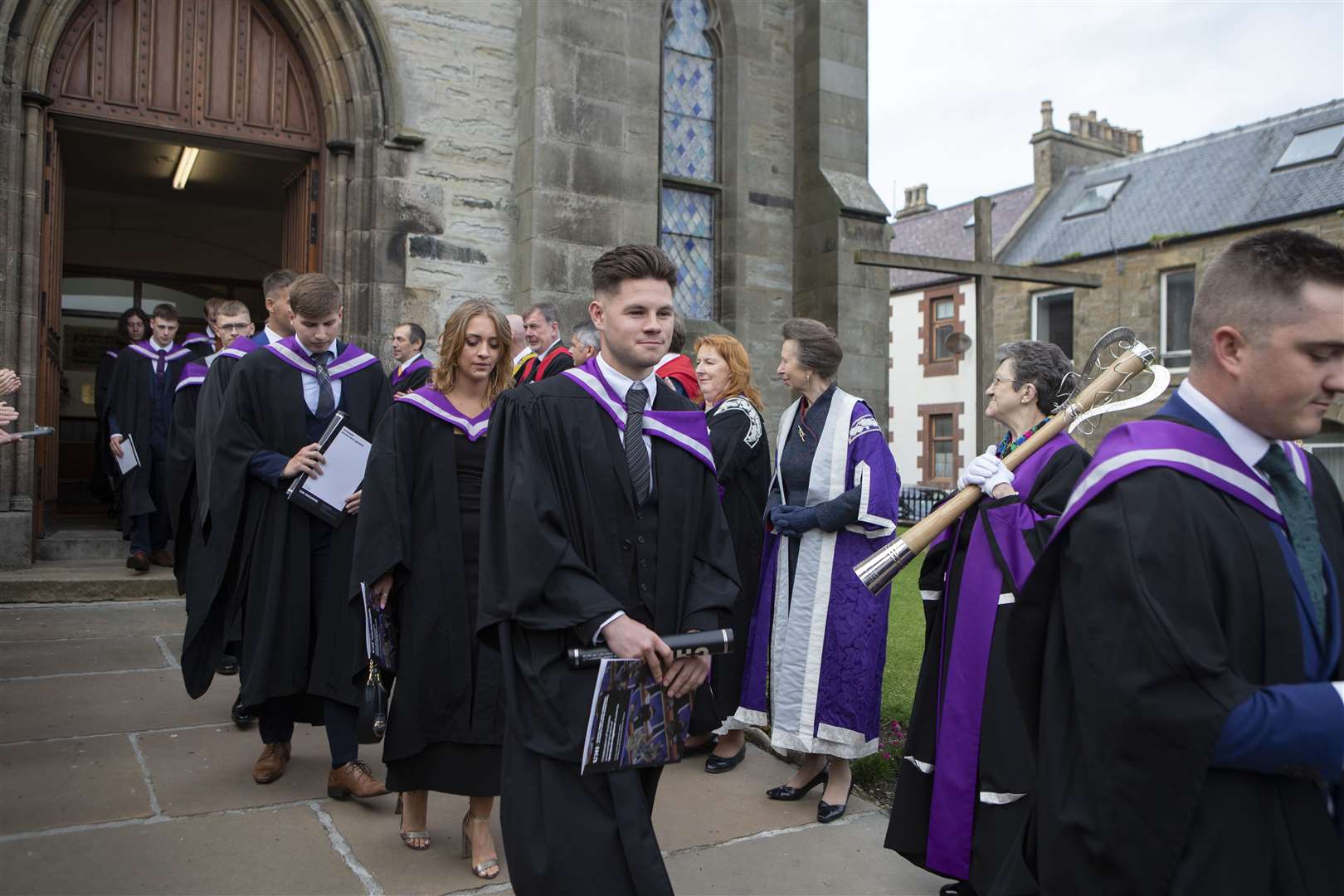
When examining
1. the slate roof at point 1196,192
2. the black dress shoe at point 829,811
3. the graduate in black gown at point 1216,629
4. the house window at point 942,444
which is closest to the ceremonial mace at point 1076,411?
the graduate in black gown at point 1216,629

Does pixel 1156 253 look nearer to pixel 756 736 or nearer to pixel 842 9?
pixel 842 9

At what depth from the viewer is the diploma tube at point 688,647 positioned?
2.56 meters

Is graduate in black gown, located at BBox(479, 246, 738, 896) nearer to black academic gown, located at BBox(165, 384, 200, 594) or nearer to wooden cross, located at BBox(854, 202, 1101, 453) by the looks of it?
black academic gown, located at BBox(165, 384, 200, 594)

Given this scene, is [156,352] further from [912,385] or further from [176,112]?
[912,385]

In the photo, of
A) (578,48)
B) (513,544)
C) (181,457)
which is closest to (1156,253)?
(578,48)

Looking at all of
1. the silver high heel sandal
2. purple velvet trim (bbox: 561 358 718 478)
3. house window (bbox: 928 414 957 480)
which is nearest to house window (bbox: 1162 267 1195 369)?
house window (bbox: 928 414 957 480)

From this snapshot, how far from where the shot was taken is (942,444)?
1323 inches

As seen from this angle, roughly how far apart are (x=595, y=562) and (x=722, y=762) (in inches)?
105

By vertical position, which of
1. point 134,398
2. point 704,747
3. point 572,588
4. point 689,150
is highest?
point 689,150

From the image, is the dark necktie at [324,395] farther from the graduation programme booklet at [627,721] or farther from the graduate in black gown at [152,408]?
the graduate in black gown at [152,408]

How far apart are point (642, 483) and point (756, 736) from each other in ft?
10.6

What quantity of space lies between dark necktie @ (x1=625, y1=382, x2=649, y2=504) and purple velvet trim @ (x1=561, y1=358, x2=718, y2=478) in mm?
16

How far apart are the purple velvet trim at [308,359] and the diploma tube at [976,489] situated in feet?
8.65

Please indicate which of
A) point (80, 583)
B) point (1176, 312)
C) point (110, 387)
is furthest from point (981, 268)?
point (1176, 312)
